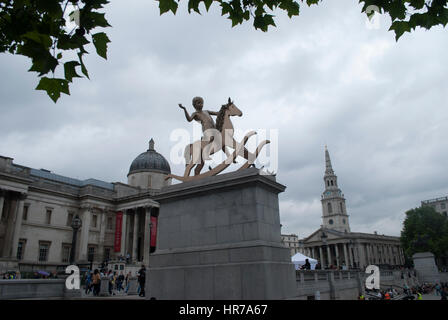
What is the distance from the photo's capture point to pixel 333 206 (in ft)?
467

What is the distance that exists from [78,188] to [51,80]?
198 ft

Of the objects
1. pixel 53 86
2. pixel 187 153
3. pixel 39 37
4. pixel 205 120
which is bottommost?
pixel 53 86

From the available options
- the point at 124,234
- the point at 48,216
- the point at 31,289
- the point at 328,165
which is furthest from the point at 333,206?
the point at 31,289

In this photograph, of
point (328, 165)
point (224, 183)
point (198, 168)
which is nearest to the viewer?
point (224, 183)

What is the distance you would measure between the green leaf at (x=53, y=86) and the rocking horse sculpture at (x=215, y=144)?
647 cm

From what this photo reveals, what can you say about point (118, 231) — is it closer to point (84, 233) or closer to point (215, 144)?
point (84, 233)

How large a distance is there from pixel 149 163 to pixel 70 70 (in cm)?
6489

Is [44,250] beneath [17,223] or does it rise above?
beneath

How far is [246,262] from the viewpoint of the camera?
7.89 m

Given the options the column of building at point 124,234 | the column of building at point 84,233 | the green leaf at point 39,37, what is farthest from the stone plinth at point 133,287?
the column of building at point 124,234
